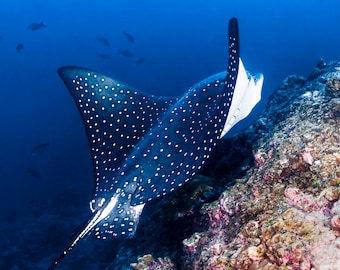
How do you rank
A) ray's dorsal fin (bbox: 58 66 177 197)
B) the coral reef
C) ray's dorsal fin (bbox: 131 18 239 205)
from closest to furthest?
the coral reef, ray's dorsal fin (bbox: 131 18 239 205), ray's dorsal fin (bbox: 58 66 177 197)

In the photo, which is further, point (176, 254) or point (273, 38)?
point (273, 38)

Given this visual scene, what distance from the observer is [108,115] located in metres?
3.35

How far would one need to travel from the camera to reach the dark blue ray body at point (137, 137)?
8.43 ft

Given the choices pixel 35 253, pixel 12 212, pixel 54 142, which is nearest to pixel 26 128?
pixel 54 142

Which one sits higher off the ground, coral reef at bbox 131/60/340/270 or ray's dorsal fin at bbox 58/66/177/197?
ray's dorsal fin at bbox 58/66/177/197

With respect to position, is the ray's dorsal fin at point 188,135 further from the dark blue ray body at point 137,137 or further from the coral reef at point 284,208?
the coral reef at point 284,208

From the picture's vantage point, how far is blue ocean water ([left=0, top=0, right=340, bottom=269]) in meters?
18.8

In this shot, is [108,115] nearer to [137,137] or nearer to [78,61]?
[137,137]

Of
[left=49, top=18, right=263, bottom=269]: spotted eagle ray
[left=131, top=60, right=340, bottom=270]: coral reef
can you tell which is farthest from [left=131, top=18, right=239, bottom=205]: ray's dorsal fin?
[left=131, top=60, right=340, bottom=270]: coral reef

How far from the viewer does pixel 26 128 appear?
1495 inches

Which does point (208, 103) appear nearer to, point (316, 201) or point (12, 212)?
point (316, 201)

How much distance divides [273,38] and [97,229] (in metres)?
73.7

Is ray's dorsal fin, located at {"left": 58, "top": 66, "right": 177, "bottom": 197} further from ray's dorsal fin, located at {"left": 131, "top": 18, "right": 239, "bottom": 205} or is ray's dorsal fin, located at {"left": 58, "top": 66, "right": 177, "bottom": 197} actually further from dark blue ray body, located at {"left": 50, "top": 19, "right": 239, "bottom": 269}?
ray's dorsal fin, located at {"left": 131, "top": 18, "right": 239, "bottom": 205}

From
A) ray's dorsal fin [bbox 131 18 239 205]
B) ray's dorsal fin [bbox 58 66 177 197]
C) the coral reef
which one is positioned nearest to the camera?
the coral reef
